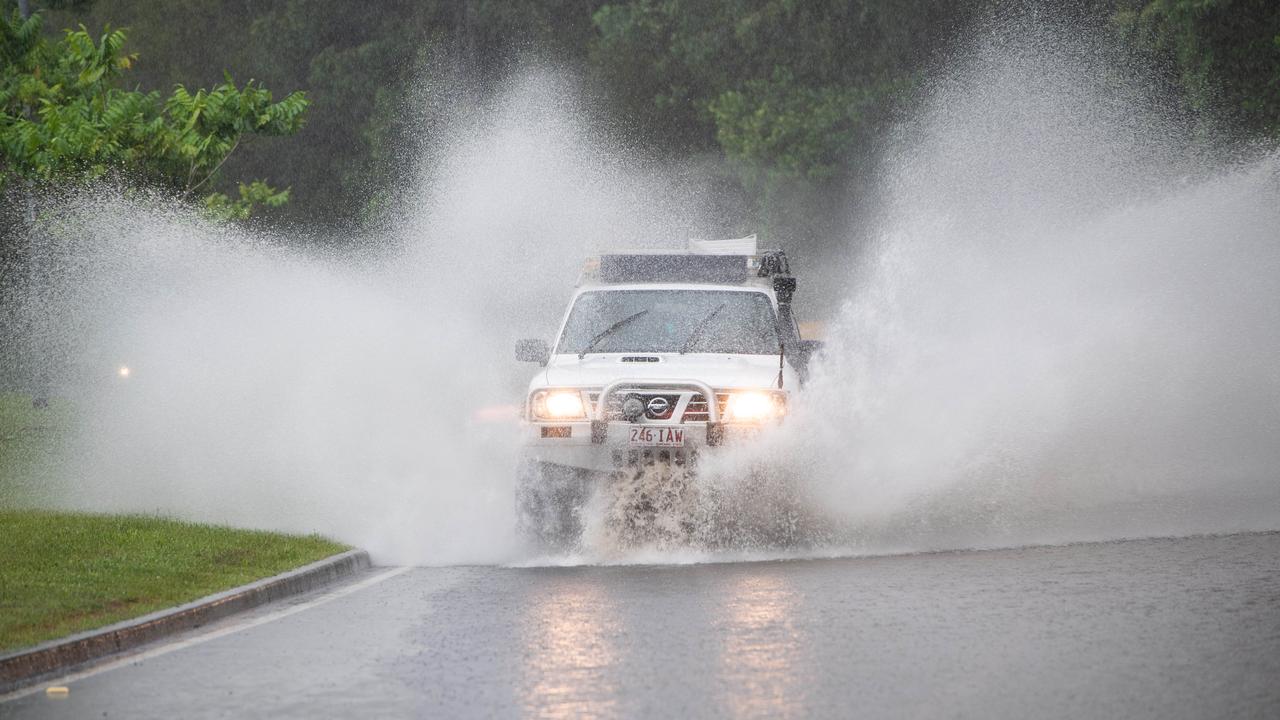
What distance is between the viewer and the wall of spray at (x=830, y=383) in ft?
54.3

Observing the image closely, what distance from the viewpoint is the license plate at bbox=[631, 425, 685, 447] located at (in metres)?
14.5

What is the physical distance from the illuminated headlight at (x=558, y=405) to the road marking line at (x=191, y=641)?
165 centimetres

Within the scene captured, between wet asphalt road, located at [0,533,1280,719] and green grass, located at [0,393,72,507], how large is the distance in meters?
8.83

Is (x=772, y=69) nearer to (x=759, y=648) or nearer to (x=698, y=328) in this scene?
(x=698, y=328)

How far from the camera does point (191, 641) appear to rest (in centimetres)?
1116

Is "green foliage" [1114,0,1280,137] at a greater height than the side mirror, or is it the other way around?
"green foliage" [1114,0,1280,137]

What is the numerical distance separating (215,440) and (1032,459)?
10.3 m

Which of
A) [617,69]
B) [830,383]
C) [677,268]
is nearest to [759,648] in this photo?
[830,383]

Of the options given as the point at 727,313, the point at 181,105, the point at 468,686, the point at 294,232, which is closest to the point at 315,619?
the point at 468,686

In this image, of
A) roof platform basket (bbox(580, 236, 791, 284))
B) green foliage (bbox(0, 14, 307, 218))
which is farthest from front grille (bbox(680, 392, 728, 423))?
green foliage (bbox(0, 14, 307, 218))

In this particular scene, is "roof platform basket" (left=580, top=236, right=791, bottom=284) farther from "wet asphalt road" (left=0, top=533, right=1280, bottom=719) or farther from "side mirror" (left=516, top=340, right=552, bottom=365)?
"wet asphalt road" (left=0, top=533, right=1280, bottom=719)

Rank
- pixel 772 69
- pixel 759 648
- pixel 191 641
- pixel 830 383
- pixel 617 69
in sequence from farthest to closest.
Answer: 1. pixel 617 69
2. pixel 772 69
3. pixel 830 383
4. pixel 191 641
5. pixel 759 648

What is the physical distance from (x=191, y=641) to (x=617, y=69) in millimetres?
56541

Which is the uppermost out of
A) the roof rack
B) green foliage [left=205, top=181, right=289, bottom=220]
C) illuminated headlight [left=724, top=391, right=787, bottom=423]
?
green foliage [left=205, top=181, right=289, bottom=220]
